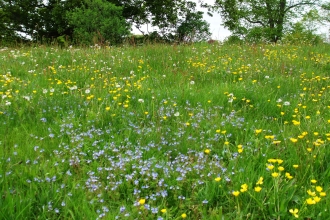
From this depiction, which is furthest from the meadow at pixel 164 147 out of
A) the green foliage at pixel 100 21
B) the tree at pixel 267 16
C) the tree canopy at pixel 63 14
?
the tree at pixel 267 16

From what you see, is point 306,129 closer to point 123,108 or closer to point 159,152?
point 159,152

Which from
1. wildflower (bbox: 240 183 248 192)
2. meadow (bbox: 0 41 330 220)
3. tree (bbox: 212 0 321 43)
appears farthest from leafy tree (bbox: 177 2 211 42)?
wildflower (bbox: 240 183 248 192)

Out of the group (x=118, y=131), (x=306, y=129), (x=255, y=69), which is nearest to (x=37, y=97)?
(x=118, y=131)

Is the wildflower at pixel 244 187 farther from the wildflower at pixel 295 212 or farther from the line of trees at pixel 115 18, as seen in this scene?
the line of trees at pixel 115 18

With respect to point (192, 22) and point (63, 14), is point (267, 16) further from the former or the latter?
point (63, 14)

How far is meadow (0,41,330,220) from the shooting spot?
6.94 ft

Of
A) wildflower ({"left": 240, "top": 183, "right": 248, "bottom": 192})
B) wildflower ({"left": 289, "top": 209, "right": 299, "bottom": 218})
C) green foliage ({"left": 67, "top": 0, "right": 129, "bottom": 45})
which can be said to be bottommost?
wildflower ({"left": 289, "top": 209, "right": 299, "bottom": 218})

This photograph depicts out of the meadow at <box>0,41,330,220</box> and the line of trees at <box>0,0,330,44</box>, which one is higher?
the line of trees at <box>0,0,330,44</box>

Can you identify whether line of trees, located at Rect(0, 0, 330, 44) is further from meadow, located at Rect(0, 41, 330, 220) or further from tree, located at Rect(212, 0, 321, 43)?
meadow, located at Rect(0, 41, 330, 220)

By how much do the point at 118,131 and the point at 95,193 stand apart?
1.09m

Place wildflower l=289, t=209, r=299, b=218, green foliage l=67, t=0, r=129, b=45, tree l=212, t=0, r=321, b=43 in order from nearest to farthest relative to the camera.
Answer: wildflower l=289, t=209, r=299, b=218
green foliage l=67, t=0, r=129, b=45
tree l=212, t=0, r=321, b=43

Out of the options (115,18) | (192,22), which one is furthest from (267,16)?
(115,18)

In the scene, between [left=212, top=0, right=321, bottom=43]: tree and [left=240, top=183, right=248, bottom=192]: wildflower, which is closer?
[left=240, top=183, right=248, bottom=192]: wildflower

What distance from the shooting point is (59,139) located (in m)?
3.09
